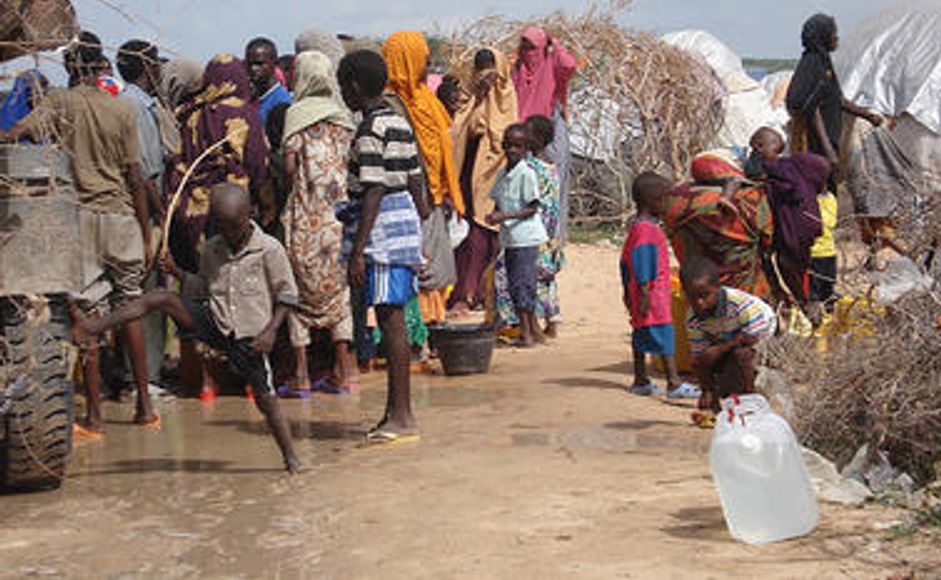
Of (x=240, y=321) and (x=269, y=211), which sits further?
(x=269, y=211)

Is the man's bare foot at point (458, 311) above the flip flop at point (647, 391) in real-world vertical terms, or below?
above

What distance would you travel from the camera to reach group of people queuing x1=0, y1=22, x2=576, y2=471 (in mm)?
6648

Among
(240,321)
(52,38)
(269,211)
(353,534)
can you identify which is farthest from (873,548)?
(269,211)

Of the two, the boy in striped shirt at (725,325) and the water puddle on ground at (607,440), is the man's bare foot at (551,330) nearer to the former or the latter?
the water puddle on ground at (607,440)

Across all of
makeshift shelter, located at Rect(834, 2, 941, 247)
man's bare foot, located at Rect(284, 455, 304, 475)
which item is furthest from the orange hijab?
makeshift shelter, located at Rect(834, 2, 941, 247)

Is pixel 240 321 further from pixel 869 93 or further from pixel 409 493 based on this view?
pixel 869 93

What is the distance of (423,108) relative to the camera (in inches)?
365

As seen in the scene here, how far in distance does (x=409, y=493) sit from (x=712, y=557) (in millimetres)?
1577

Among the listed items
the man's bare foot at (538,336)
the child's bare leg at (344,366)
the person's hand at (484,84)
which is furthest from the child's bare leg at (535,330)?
the child's bare leg at (344,366)

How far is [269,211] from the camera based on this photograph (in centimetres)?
878

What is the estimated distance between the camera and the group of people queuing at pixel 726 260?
6848 millimetres

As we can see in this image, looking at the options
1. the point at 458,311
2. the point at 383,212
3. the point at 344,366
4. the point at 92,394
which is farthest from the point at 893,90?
the point at 92,394

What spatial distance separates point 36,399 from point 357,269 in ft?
5.29

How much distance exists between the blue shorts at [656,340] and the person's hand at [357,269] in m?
2.08
